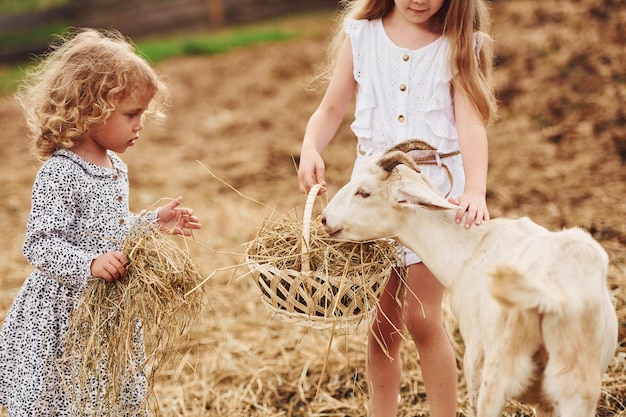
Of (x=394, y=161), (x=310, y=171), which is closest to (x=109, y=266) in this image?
(x=310, y=171)

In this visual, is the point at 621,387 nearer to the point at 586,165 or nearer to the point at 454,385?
the point at 454,385

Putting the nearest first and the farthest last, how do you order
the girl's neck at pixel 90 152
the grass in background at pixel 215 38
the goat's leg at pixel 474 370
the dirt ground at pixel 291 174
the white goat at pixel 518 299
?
the white goat at pixel 518 299
the goat's leg at pixel 474 370
the girl's neck at pixel 90 152
the dirt ground at pixel 291 174
the grass in background at pixel 215 38

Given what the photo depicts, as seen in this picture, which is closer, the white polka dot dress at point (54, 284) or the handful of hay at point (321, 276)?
the handful of hay at point (321, 276)

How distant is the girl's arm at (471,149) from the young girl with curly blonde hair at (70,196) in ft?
4.19

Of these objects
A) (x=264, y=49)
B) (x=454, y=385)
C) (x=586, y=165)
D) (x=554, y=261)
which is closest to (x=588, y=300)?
(x=554, y=261)

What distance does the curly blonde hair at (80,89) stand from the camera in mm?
2934

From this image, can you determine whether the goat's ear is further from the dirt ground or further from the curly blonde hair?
the curly blonde hair

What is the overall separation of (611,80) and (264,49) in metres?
6.89

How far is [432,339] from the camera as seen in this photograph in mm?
3277

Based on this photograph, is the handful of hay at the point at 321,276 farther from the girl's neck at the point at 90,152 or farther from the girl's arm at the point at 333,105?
the girl's neck at the point at 90,152

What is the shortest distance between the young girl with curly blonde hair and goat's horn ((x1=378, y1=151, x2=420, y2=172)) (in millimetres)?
1025

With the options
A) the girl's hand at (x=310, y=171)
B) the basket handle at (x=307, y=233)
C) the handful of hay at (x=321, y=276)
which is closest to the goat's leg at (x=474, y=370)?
the handful of hay at (x=321, y=276)

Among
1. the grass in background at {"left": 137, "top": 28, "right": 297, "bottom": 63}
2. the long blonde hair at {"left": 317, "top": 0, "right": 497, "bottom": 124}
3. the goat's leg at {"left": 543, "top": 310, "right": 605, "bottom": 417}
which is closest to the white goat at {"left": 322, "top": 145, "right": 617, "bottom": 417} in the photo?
the goat's leg at {"left": 543, "top": 310, "right": 605, "bottom": 417}

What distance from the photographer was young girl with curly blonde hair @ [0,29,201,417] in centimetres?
289
